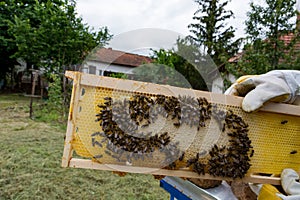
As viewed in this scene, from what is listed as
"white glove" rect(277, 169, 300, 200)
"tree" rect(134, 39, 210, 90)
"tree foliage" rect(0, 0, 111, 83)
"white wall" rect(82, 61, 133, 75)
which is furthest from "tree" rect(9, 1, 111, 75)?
"white glove" rect(277, 169, 300, 200)

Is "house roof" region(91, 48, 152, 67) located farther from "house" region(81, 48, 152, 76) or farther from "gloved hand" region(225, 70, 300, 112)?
"gloved hand" region(225, 70, 300, 112)

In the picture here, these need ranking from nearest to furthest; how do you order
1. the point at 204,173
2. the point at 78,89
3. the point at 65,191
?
the point at 78,89 → the point at 204,173 → the point at 65,191

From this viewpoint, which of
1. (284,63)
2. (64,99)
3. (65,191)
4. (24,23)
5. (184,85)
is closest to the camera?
(184,85)

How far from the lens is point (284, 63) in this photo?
5426 millimetres

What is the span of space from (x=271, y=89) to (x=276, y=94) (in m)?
0.04

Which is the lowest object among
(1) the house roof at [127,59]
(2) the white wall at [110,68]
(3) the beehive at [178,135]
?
(3) the beehive at [178,135]

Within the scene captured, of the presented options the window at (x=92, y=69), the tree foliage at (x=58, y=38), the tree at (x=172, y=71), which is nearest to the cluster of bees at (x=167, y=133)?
the tree at (x=172, y=71)

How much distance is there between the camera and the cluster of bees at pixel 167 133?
1213 mm

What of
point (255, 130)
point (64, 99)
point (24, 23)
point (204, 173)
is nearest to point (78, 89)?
point (204, 173)

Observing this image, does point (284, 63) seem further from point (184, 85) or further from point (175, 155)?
point (175, 155)

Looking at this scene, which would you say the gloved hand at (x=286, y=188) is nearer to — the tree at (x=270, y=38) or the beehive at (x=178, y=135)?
the beehive at (x=178, y=135)

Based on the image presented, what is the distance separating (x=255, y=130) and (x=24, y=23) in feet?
42.4

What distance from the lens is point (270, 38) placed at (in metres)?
5.65

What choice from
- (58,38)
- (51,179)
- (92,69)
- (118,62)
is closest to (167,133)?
(118,62)
